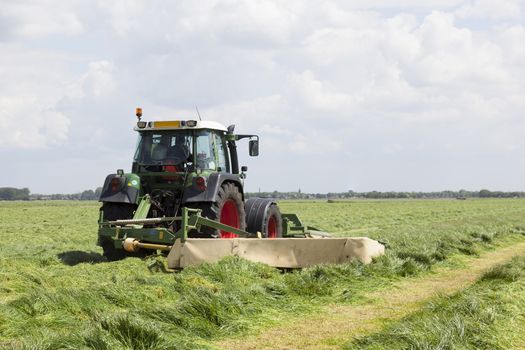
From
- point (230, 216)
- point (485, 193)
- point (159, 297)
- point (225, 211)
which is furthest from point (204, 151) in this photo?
point (485, 193)

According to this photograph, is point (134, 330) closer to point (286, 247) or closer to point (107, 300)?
point (107, 300)

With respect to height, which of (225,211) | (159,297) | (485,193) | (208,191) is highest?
(485,193)

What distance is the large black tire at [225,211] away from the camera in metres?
10.0

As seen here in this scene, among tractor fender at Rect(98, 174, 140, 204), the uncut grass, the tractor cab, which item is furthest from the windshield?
the uncut grass

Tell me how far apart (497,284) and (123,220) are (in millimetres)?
5486

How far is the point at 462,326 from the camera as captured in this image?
16.8ft

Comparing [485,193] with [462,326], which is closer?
[462,326]

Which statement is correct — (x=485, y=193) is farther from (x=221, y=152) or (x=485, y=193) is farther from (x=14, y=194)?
(x=221, y=152)

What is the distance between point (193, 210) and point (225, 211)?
1.44 metres

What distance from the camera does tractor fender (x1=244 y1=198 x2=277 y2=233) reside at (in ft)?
37.9

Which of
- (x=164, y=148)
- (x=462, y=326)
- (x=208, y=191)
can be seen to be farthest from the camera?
(x=164, y=148)

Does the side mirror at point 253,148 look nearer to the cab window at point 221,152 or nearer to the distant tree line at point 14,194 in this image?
the cab window at point 221,152

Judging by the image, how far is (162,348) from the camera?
469 centimetres

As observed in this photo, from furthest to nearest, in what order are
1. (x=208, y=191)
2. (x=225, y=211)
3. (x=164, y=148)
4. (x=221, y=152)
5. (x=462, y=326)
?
(x=221, y=152) < (x=164, y=148) < (x=225, y=211) < (x=208, y=191) < (x=462, y=326)
